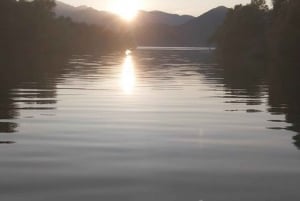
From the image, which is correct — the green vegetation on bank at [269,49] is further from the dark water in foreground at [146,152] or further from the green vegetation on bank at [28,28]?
the green vegetation on bank at [28,28]

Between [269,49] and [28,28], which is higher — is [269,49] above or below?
below

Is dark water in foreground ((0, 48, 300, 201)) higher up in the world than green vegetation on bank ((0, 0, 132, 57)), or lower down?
lower down

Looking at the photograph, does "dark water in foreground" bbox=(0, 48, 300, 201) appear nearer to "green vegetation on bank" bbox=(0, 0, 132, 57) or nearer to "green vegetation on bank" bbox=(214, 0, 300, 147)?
"green vegetation on bank" bbox=(214, 0, 300, 147)

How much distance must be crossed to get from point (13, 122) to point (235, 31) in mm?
135250

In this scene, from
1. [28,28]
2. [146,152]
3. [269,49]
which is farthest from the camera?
[28,28]

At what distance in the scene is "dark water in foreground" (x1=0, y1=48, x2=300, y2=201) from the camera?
369 inches

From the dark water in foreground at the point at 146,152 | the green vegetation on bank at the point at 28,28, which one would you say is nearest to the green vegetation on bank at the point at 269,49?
the dark water in foreground at the point at 146,152

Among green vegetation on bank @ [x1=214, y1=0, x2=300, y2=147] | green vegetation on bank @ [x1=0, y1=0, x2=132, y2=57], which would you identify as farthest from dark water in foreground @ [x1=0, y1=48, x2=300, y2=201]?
green vegetation on bank @ [x1=0, y1=0, x2=132, y2=57]

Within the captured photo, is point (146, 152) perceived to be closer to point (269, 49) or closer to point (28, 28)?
point (269, 49)

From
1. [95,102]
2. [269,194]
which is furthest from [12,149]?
[95,102]

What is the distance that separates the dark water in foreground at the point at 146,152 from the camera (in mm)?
9383

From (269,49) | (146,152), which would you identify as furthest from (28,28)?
(146,152)

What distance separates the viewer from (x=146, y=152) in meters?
12.9

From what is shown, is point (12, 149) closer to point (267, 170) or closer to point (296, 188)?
point (267, 170)
